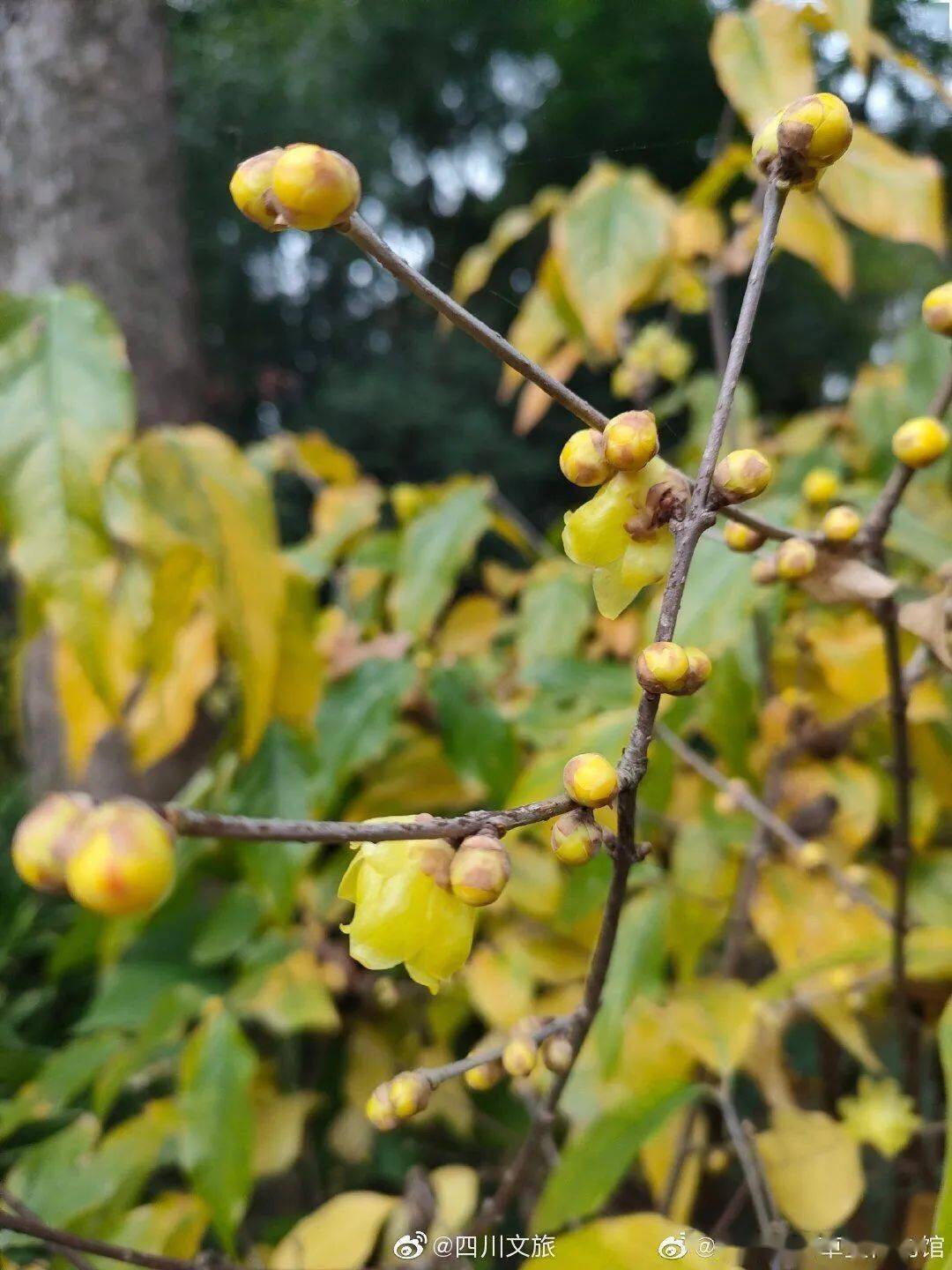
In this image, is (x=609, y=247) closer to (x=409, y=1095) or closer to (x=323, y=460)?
(x=323, y=460)

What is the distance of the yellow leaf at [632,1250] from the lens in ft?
0.72

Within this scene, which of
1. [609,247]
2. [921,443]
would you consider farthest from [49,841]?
[609,247]

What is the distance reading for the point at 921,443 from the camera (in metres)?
0.23

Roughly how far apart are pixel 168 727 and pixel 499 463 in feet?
6.26

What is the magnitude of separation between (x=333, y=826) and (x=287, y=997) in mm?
423

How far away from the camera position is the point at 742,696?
1.38 ft

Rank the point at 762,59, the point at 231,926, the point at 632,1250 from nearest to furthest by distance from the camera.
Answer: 1. the point at 632,1250
2. the point at 762,59
3. the point at 231,926

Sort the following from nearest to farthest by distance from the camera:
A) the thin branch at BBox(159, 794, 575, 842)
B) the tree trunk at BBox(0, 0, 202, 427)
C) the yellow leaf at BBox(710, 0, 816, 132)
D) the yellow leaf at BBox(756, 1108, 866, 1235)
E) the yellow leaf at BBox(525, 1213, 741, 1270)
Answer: the thin branch at BBox(159, 794, 575, 842) < the yellow leaf at BBox(525, 1213, 741, 1270) < the yellow leaf at BBox(756, 1108, 866, 1235) < the yellow leaf at BBox(710, 0, 816, 132) < the tree trunk at BBox(0, 0, 202, 427)

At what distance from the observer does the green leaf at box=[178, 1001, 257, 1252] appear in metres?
0.37

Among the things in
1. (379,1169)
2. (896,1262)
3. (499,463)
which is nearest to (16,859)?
(896,1262)

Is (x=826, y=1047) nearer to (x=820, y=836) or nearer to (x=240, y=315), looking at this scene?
(x=820, y=836)

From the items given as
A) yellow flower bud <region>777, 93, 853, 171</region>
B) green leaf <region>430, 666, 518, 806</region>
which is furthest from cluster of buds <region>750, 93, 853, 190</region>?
green leaf <region>430, 666, 518, 806</region>

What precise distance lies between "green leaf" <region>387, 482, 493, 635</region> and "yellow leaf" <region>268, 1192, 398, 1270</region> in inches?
12.3

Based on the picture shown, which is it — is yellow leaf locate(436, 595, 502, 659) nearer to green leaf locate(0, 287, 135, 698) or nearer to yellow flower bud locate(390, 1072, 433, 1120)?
green leaf locate(0, 287, 135, 698)
